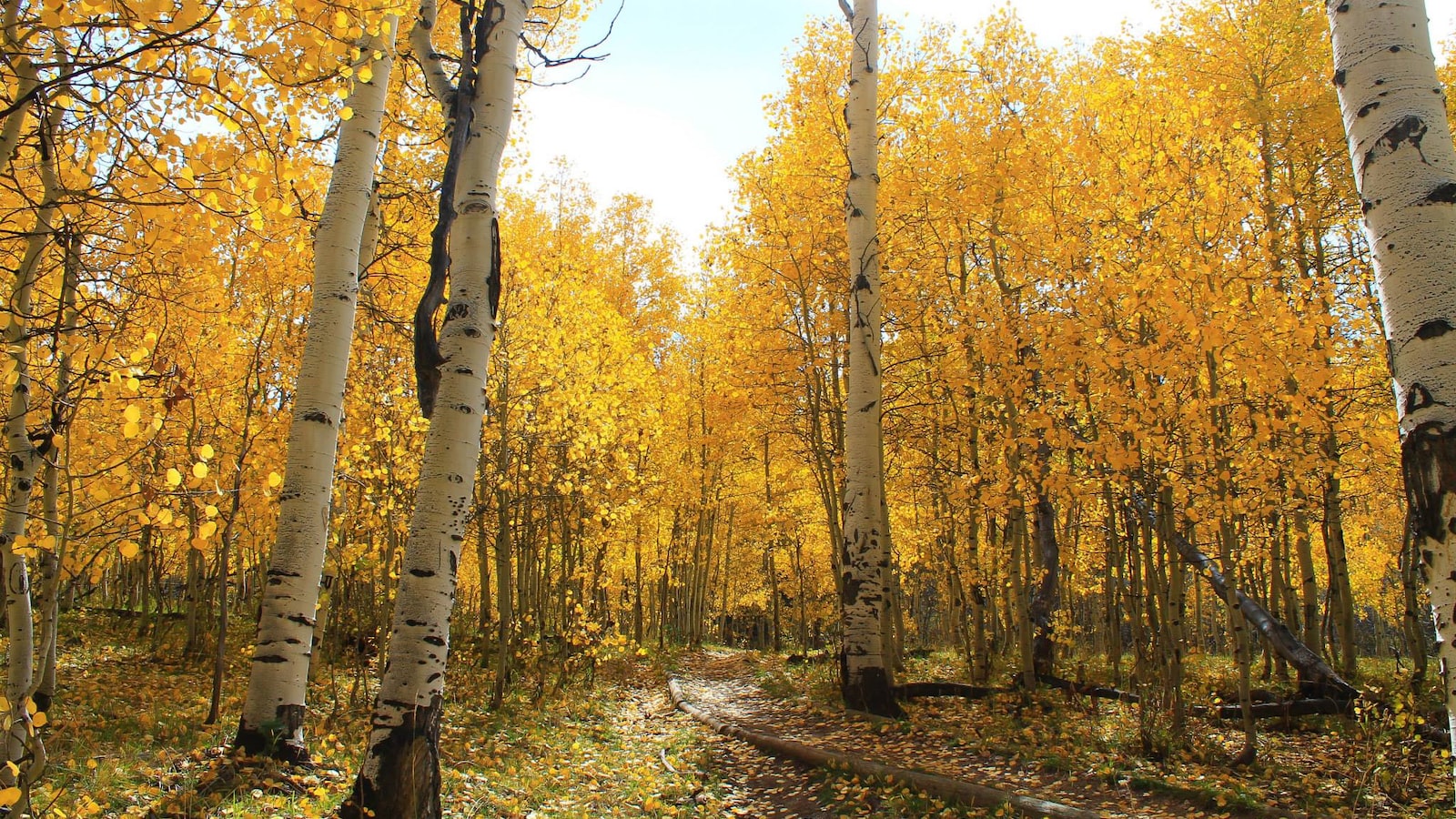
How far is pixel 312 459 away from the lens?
4.61 metres

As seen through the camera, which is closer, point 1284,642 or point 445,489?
point 445,489

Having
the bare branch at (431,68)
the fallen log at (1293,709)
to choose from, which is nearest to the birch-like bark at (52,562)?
the bare branch at (431,68)

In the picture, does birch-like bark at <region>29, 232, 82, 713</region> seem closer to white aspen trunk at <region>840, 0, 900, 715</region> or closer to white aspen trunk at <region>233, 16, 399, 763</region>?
white aspen trunk at <region>233, 16, 399, 763</region>

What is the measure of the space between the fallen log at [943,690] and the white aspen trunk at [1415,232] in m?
7.02

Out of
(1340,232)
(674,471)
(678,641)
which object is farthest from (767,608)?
(1340,232)

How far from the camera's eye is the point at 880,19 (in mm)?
11211

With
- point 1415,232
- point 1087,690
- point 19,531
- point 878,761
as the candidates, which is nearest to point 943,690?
point 1087,690

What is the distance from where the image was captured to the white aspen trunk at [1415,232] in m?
2.05

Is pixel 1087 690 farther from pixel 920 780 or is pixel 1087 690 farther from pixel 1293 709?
pixel 920 780

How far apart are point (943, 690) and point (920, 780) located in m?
3.69

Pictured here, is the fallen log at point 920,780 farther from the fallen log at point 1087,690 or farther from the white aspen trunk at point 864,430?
the fallen log at point 1087,690

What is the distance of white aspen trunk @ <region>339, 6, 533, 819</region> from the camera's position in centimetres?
315

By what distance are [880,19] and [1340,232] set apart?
284 inches

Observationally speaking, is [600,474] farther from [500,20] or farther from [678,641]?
[678,641]
